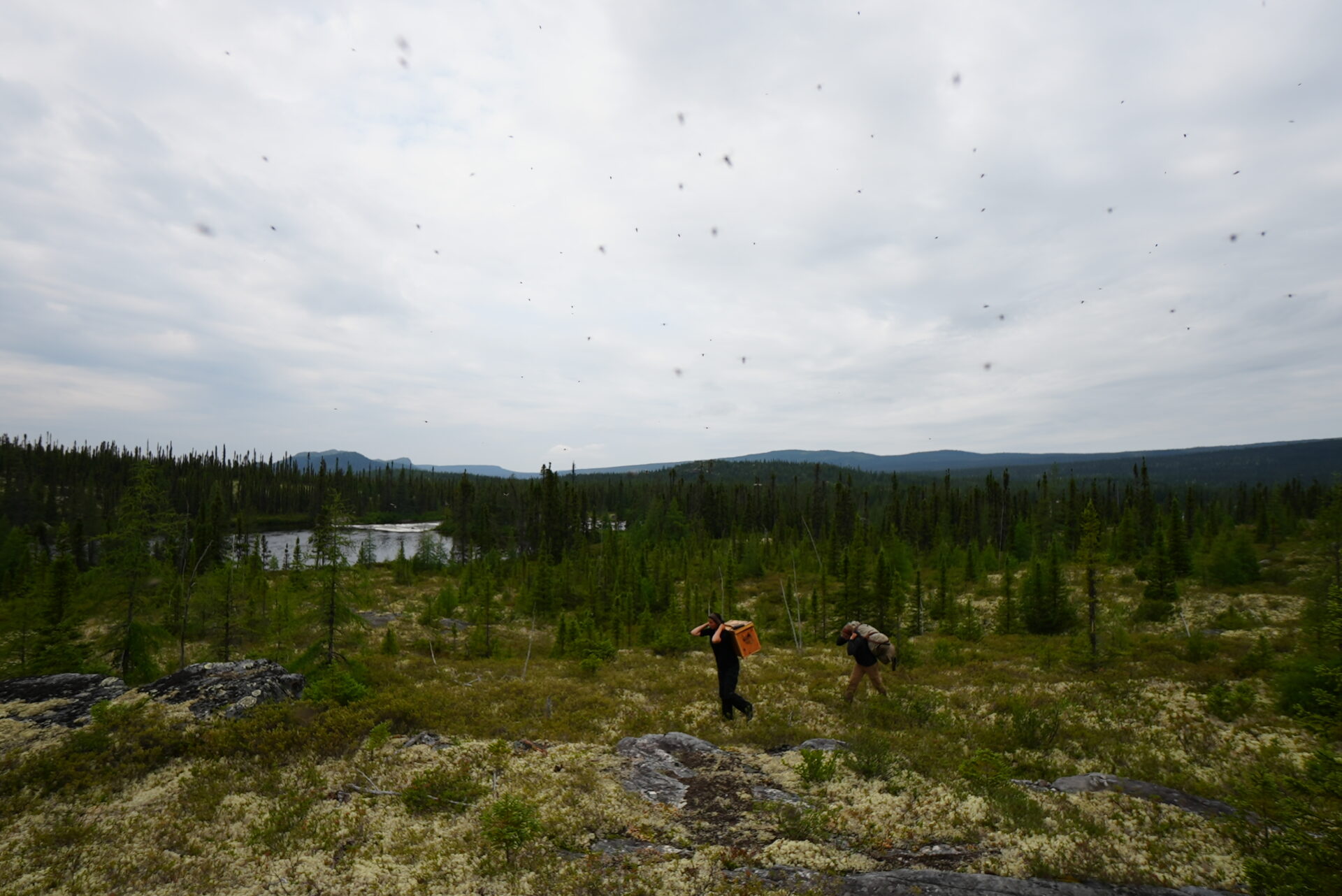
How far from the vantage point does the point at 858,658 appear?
1459 cm

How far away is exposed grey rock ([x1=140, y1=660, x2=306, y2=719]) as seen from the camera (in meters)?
12.6

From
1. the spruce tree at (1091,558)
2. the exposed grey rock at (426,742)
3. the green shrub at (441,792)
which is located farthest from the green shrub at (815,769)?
the spruce tree at (1091,558)

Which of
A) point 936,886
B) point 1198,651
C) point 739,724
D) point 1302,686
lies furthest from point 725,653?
point 1198,651

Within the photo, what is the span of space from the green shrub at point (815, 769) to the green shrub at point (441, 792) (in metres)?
5.78

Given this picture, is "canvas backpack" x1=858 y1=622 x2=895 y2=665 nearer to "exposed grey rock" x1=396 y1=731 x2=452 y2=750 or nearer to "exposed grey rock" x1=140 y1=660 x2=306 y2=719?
"exposed grey rock" x1=396 y1=731 x2=452 y2=750

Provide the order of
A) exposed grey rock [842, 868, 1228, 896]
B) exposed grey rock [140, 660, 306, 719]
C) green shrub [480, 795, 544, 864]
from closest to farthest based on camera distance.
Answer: exposed grey rock [842, 868, 1228, 896] < green shrub [480, 795, 544, 864] < exposed grey rock [140, 660, 306, 719]

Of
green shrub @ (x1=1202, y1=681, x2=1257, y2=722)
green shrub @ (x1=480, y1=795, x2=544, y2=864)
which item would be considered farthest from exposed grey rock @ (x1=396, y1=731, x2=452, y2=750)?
green shrub @ (x1=1202, y1=681, x2=1257, y2=722)

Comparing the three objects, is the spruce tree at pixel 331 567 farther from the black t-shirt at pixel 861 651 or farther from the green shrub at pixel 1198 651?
the green shrub at pixel 1198 651

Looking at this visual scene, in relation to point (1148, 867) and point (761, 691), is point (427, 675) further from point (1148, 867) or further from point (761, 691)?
point (1148, 867)

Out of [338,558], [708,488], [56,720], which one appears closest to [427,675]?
[338,558]

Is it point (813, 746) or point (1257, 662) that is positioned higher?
point (813, 746)

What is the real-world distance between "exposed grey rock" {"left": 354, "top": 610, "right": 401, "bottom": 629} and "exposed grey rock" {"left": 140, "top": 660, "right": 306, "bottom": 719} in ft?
87.8

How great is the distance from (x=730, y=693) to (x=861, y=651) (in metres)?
3.71

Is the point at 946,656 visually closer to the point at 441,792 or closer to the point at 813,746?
the point at 813,746
